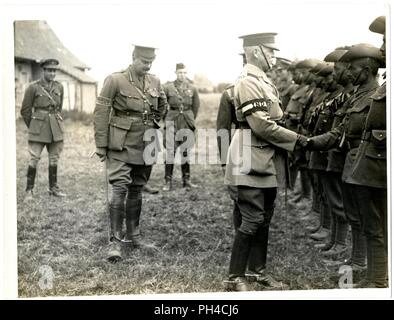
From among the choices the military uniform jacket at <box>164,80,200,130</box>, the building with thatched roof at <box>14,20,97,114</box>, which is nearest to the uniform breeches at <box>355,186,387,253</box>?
the building with thatched roof at <box>14,20,97,114</box>

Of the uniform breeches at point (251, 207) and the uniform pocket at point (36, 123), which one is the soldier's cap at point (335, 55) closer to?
the uniform breeches at point (251, 207)

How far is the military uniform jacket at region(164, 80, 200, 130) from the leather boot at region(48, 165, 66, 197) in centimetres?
237

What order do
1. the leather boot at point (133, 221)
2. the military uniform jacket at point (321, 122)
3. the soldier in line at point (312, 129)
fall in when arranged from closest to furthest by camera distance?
the military uniform jacket at point (321, 122) < the leather boot at point (133, 221) < the soldier in line at point (312, 129)

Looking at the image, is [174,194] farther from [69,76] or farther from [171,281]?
[171,281]

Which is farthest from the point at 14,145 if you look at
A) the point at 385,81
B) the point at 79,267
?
the point at 385,81

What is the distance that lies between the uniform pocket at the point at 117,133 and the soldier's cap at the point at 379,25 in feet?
8.44

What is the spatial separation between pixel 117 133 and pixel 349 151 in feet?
7.57

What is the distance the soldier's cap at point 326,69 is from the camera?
7047 mm

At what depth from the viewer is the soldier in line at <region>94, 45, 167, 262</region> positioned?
6410mm

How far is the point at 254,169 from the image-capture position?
5559mm

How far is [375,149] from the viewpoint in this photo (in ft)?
17.9

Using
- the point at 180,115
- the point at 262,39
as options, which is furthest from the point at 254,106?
the point at 180,115

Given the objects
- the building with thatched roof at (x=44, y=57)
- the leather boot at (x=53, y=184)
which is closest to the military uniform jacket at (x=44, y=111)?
the building with thatched roof at (x=44, y=57)

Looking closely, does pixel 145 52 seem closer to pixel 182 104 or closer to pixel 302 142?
pixel 302 142
